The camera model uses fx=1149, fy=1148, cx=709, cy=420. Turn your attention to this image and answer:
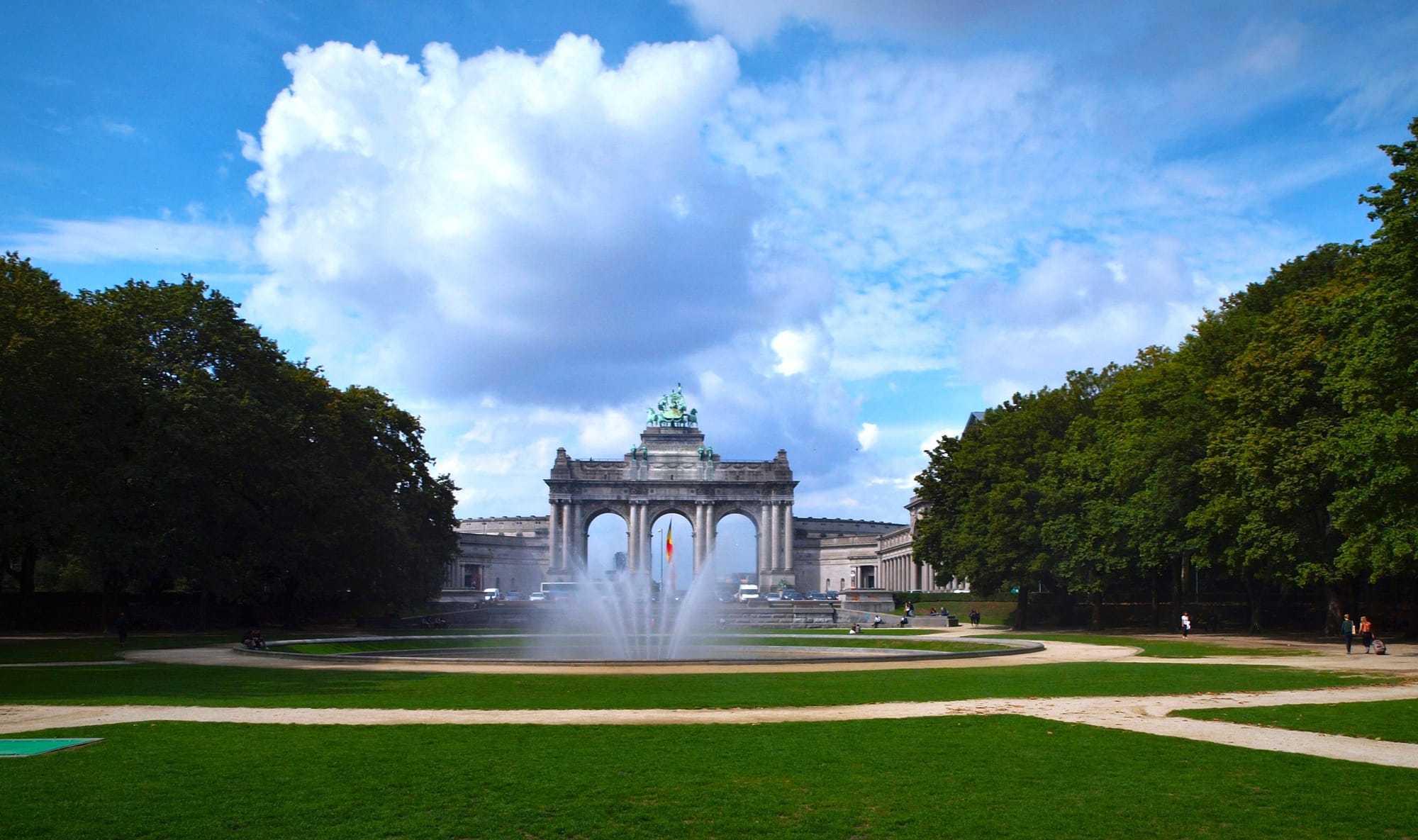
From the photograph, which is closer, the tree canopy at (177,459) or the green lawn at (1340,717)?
the green lawn at (1340,717)

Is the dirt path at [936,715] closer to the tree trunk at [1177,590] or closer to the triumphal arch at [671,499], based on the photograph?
the tree trunk at [1177,590]

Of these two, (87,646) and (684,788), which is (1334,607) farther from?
(87,646)

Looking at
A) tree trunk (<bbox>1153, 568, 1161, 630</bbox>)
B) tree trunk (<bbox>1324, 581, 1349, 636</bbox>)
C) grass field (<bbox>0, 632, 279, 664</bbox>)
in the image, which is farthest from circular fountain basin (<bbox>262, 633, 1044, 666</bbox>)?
tree trunk (<bbox>1153, 568, 1161, 630</bbox>)

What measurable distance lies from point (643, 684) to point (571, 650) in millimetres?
15464

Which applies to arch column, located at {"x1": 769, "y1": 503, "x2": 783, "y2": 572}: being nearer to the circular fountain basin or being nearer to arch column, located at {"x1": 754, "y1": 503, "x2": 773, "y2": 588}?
arch column, located at {"x1": 754, "y1": 503, "x2": 773, "y2": 588}

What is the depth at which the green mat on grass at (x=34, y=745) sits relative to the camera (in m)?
15.7

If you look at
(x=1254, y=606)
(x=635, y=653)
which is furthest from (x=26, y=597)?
(x=1254, y=606)

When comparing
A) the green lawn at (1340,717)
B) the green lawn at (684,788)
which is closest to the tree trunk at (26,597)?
the green lawn at (684,788)

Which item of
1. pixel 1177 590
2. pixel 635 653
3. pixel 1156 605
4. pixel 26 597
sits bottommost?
pixel 635 653

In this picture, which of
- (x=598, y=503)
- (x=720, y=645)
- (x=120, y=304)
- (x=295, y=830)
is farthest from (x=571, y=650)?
(x=598, y=503)

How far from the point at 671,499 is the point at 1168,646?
103 meters

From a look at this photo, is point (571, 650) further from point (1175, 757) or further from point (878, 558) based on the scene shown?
point (878, 558)

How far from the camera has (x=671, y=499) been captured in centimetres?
14650

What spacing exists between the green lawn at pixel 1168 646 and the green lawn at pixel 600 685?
26.7ft
